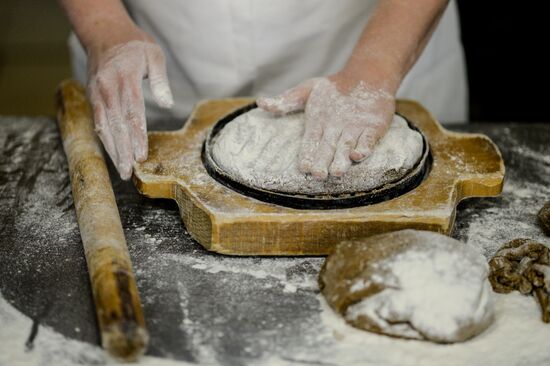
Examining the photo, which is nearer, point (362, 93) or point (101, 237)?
point (101, 237)

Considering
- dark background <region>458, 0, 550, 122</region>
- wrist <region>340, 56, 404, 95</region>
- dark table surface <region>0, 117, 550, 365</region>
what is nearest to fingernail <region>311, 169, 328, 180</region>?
dark table surface <region>0, 117, 550, 365</region>

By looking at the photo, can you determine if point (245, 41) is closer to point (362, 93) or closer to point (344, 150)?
point (362, 93)

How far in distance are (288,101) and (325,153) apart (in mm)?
207

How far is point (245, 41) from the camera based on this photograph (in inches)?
83.1

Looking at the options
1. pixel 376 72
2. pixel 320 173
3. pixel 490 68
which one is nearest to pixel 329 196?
pixel 320 173

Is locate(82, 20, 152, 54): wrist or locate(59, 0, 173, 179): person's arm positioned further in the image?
locate(82, 20, 152, 54): wrist

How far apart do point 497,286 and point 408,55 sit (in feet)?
2.21

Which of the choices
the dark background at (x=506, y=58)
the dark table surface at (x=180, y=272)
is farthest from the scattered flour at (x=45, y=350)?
the dark background at (x=506, y=58)

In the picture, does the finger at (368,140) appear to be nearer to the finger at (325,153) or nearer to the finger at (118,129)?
the finger at (325,153)

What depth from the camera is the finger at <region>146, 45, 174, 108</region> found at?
1.71 meters

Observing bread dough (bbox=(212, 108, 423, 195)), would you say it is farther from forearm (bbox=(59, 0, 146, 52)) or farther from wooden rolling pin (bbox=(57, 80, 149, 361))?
forearm (bbox=(59, 0, 146, 52))

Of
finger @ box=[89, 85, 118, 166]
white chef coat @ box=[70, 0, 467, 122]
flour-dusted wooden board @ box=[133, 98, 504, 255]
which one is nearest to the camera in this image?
flour-dusted wooden board @ box=[133, 98, 504, 255]

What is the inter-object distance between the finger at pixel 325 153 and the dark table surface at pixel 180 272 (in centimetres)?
17

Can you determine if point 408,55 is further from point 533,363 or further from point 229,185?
point 533,363
